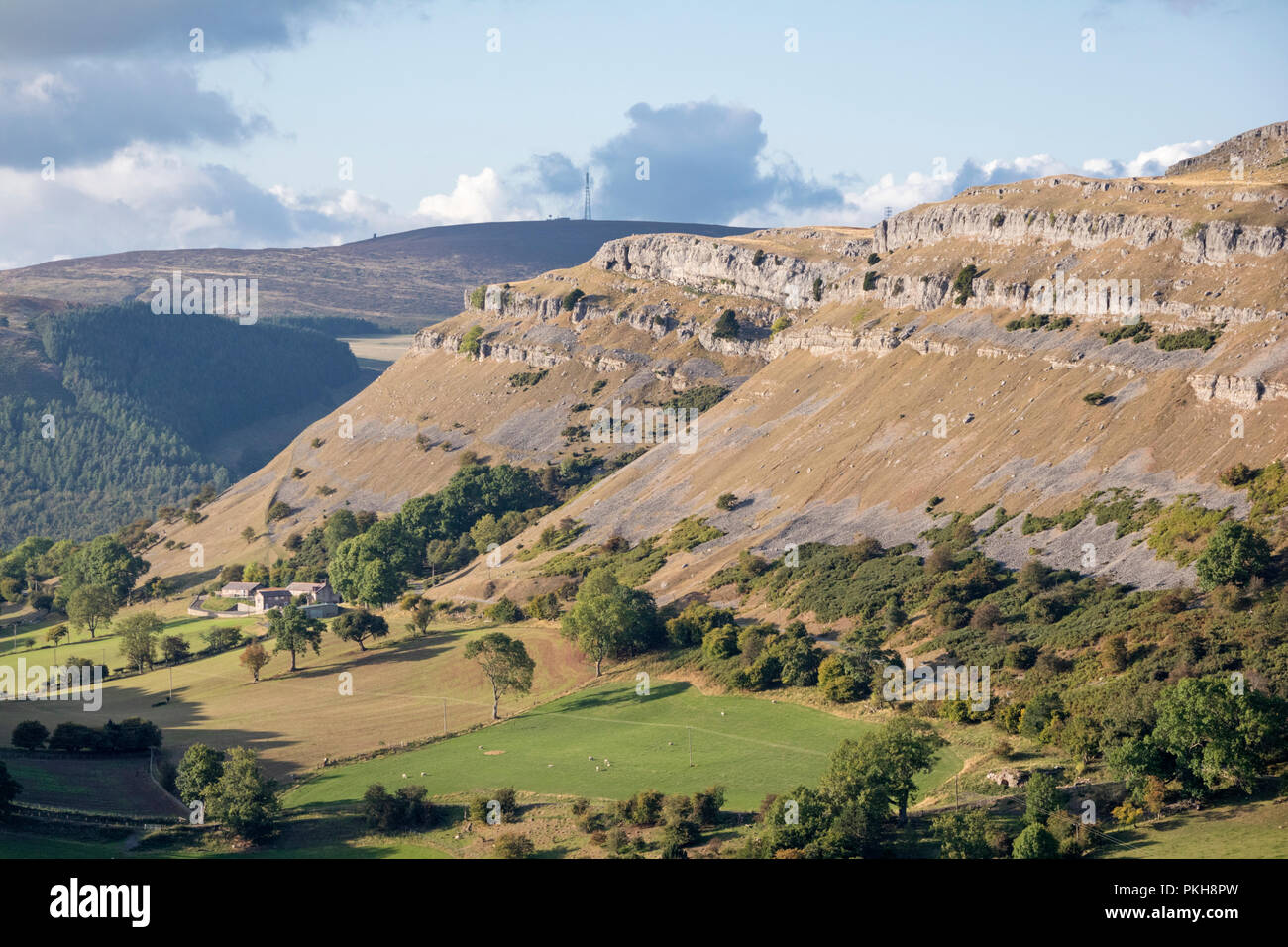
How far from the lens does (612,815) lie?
214 feet

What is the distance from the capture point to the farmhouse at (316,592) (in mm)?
141250

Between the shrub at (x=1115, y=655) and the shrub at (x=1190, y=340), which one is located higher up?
the shrub at (x=1190, y=340)

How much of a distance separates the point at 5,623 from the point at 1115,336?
139587mm

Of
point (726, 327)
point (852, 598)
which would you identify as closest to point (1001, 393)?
point (852, 598)

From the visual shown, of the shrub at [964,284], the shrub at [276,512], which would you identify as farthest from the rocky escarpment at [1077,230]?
the shrub at [276,512]

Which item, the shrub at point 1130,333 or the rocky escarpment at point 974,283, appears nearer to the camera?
the rocky escarpment at point 974,283

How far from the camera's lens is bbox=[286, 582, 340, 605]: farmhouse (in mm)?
141250

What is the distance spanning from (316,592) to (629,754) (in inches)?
2870

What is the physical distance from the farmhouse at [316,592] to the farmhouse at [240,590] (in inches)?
251

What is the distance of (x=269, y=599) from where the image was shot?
142 m

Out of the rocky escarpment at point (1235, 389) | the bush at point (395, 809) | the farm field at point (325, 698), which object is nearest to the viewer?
the bush at point (395, 809)

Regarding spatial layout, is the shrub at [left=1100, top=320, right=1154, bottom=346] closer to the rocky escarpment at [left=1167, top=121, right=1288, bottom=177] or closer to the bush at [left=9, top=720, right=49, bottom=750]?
the rocky escarpment at [left=1167, top=121, right=1288, bottom=177]

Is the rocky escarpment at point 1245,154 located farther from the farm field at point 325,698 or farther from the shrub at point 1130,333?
the farm field at point 325,698
